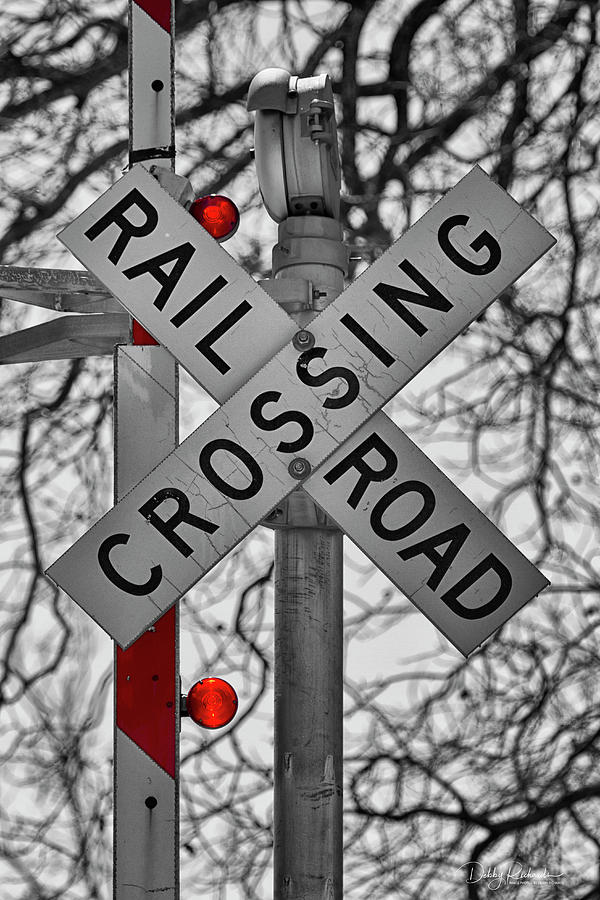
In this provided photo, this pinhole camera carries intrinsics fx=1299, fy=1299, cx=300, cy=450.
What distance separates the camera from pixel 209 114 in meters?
5.04

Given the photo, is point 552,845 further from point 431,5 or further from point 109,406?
point 431,5

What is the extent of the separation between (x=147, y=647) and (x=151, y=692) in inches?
2.7

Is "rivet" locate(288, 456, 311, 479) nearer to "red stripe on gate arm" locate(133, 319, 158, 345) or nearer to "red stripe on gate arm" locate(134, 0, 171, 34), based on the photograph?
"red stripe on gate arm" locate(133, 319, 158, 345)

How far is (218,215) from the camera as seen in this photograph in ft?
7.10

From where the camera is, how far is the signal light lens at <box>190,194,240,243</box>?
2.16 m

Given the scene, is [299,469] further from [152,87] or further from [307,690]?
[152,87]

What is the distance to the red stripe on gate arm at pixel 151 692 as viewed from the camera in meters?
1.95

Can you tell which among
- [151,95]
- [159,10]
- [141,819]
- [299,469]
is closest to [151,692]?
[141,819]

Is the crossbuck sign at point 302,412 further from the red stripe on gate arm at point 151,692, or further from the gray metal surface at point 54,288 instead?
the gray metal surface at point 54,288

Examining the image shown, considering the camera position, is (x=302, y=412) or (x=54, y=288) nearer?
(x=302, y=412)

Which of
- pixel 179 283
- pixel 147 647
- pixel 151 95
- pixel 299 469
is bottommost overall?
pixel 147 647

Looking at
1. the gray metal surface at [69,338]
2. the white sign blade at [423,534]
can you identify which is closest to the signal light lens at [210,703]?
the white sign blade at [423,534]

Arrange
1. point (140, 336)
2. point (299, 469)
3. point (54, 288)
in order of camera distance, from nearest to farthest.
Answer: point (299, 469)
point (140, 336)
point (54, 288)

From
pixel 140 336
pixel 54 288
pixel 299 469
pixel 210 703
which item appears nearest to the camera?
pixel 299 469
